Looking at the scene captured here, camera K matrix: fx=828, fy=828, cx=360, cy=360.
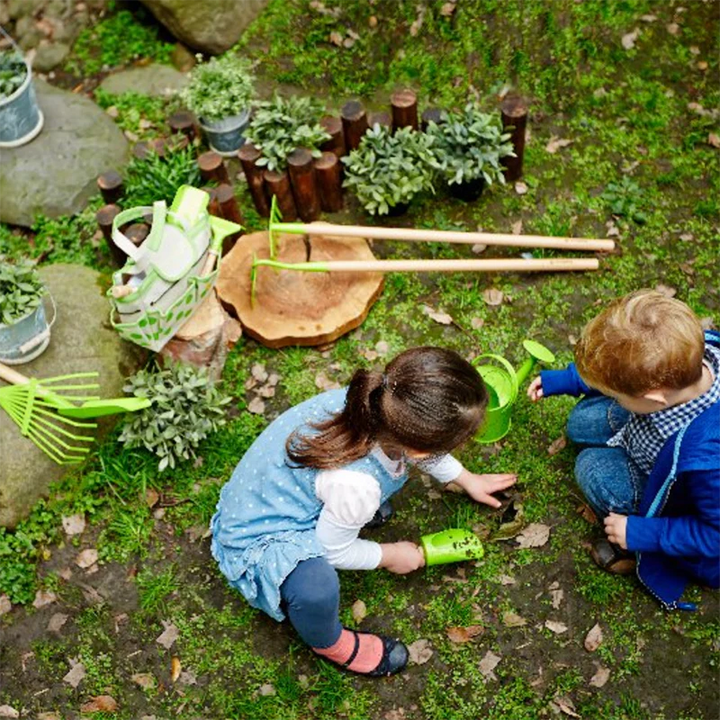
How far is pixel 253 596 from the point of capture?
326cm

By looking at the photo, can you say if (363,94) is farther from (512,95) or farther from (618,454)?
(618,454)

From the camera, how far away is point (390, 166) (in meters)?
4.66

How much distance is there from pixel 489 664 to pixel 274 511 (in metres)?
1.22

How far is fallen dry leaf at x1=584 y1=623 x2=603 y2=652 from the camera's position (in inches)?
139

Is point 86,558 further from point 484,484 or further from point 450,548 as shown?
point 484,484

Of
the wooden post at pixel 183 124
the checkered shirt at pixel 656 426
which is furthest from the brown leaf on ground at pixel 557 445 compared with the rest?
the wooden post at pixel 183 124

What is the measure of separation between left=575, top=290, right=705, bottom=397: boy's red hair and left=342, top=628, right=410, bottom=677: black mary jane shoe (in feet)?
4.74

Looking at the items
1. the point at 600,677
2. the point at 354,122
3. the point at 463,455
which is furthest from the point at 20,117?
the point at 600,677

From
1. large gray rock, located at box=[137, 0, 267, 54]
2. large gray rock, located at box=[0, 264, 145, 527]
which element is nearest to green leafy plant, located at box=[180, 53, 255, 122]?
large gray rock, located at box=[137, 0, 267, 54]

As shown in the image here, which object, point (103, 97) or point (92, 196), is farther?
point (103, 97)

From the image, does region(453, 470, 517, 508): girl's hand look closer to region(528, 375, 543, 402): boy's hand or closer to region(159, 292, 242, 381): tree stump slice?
region(528, 375, 543, 402): boy's hand

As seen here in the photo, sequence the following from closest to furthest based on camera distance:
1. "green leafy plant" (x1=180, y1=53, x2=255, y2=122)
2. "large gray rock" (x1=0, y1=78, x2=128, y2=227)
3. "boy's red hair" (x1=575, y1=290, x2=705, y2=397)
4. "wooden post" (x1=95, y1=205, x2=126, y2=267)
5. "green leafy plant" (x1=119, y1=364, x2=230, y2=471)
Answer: "boy's red hair" (x1=575, y1=290, x2=705, y2=397), "green leafy plant" (x1=119, y1=364, x2=230, y2=471), "wooden post" (x1=95, y1=205, x2=126, y2=267), "green leafy plant" (x1=180, y1=53, x2=255, y2=122), "large gray rock" (x1=0, y1=78, x2=128, y2=227)

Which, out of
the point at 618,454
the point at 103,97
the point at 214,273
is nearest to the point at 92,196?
the point at 103,97

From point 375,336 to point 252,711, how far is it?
6.58 feet
